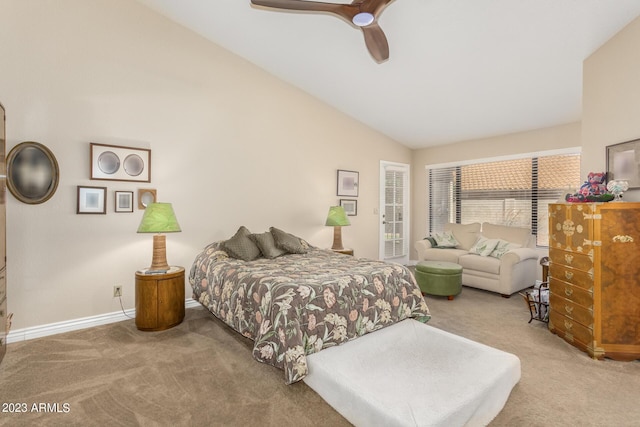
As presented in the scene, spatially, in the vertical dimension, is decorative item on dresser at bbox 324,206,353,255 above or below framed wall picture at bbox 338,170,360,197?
below

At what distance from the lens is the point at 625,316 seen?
2.41 metres

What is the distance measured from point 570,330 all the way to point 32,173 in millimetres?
5064

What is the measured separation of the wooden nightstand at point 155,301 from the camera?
9.61 feet

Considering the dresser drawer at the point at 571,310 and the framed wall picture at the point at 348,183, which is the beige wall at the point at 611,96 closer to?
the dresser drawer at the point at 571,310

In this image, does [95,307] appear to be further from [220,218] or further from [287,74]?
[287,74]

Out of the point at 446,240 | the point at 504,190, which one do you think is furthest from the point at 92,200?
the point at 504,190

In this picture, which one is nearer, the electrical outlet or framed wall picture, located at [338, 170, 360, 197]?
the electrical outlet

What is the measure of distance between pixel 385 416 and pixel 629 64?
11.4 ft

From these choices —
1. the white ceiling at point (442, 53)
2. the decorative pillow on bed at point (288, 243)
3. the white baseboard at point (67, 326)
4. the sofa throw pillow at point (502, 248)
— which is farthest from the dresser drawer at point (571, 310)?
the white baseboard at point (67, 326)

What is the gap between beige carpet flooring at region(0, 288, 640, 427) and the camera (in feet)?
5.79

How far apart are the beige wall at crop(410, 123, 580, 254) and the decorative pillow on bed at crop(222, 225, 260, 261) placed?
12.9 feet

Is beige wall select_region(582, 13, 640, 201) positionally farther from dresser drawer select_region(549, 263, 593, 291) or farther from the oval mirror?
the oval mirror

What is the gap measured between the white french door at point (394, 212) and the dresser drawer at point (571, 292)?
9.93 ft

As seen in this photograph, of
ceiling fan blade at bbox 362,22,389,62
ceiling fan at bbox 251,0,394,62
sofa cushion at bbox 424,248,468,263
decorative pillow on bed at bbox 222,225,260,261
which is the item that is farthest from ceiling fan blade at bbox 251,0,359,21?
sofa cushion at bbox 424,248,468,263
